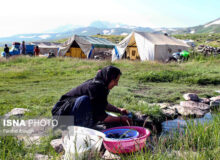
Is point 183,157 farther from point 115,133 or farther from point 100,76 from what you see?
point 100,76

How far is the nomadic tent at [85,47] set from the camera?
2183 cm

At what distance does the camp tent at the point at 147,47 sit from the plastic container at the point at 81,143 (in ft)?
52.7

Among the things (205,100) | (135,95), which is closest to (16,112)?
(135,95)

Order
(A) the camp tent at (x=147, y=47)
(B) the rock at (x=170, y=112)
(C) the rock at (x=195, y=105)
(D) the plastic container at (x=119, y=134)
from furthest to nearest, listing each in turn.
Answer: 1. (A) the camp tent at (x=147, y=47)
2. (C) the rock at (x=195, y=105)
3. (B) the rock at (x=170, y=112)
4. (D) the plastic container at (x=119, y=134)

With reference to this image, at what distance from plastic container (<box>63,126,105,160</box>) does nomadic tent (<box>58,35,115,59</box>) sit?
1871cm

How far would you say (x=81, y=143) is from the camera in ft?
9.95

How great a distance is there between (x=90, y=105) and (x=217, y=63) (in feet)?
43.9

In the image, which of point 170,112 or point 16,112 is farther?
point 170,112

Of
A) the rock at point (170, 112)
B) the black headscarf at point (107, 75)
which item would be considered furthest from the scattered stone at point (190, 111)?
the black headscarf at point (107, 75)

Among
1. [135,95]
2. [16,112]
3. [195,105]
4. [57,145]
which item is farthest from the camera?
[135,95]

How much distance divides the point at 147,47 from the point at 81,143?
16.8 meters

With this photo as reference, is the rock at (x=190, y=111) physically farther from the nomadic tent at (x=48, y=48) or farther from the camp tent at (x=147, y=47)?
the nomadic tent at (x=48, y=48)

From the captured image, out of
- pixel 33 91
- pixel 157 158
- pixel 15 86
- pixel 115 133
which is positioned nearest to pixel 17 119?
pixel 115 133

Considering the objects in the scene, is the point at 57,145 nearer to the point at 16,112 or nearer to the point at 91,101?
the point at 91,101
